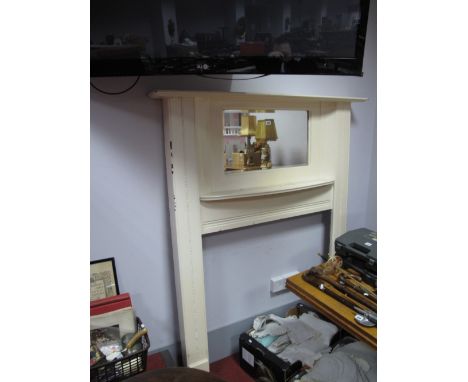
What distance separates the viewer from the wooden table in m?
1.20

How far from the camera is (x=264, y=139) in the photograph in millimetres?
1609

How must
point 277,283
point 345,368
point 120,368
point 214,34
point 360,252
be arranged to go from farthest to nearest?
point 277,283, point 360,252, point 345,368, point 120,368, point 214,34

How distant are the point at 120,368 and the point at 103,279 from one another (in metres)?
0.36

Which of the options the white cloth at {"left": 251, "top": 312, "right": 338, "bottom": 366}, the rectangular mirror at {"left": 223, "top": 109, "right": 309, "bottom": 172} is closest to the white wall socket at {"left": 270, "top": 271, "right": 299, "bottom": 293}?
the white cloth at {"left": 251, "top": 312, "right": 338, "bottom": 366}

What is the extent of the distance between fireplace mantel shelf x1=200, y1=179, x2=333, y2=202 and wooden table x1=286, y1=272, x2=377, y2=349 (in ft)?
1.49

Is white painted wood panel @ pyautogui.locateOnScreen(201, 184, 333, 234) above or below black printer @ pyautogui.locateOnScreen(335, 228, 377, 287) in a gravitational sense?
above

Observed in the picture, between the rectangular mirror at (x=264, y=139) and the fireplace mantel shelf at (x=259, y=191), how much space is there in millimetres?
115

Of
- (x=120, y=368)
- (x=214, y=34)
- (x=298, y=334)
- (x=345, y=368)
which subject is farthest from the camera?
(x=298, y=334)

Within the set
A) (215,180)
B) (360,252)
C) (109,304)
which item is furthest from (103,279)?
(360,252)

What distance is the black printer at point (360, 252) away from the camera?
1.46 metres

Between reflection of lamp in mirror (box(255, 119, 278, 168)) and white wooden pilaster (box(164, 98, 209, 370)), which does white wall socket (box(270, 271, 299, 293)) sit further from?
reflection of lamp in mirror (box(255, 119, 278, 168))

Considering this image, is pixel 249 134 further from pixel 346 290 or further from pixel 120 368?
pixel 120 368
